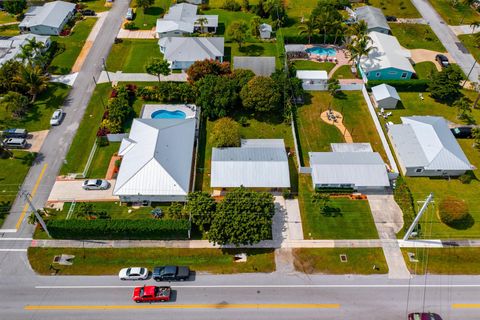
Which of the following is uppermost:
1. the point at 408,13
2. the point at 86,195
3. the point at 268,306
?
the point at 408,13

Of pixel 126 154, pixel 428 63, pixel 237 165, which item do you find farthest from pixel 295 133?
pixel 428 63

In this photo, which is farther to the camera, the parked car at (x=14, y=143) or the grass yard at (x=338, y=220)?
the parked car at (x=14, y=143)

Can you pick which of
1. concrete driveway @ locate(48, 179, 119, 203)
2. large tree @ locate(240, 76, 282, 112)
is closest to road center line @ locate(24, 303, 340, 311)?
concrete driveway @ locate(48, 179, 119, 203)

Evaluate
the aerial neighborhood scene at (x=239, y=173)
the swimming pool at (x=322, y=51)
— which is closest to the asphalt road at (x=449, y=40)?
the aerial neighborhood scene at (x=239, y=173)

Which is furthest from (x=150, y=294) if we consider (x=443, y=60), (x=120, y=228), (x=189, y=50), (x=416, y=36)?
(x=416, y=36)

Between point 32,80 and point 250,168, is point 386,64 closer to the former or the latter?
point 250,168

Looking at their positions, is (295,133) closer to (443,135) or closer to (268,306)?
(443,135)

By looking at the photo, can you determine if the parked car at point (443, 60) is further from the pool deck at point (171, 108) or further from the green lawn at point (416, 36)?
the pool deck at point (171, 108)

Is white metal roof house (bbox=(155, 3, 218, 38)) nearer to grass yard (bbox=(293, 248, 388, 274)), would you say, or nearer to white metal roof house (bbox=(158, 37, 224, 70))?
white metal roof house (bbox=(158, 37, 224, 70))
